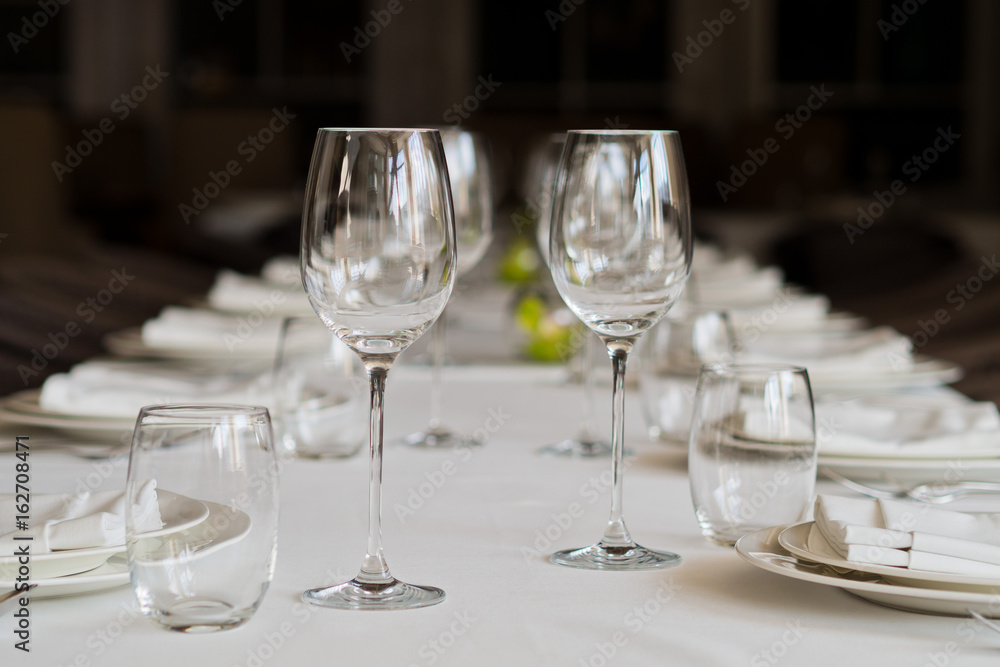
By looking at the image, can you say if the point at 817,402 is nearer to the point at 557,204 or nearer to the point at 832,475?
the point at 832,475

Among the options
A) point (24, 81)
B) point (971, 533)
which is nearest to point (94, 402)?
point (971, 533)

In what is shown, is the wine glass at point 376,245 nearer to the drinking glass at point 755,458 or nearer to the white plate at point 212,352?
the drinking glass at point 755,458

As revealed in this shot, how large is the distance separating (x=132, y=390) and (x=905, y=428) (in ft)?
2.25

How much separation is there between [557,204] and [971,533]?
12.5 inches

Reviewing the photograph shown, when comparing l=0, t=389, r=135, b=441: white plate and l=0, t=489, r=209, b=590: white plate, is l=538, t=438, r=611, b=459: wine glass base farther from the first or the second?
l=0, t=489, r=209, b=590: white plate

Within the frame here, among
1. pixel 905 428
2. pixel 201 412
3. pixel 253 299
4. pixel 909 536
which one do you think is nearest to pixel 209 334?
pixel 253 299

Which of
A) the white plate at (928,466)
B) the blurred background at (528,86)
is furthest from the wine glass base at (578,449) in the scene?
the blurred background at (528,86)

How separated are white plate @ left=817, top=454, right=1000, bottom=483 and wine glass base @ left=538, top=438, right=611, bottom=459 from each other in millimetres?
215

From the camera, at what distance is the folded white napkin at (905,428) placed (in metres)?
1.00

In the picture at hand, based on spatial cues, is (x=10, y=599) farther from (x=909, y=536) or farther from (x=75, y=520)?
(x=909, y=536)

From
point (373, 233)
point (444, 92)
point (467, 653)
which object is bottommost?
point (467, 653)

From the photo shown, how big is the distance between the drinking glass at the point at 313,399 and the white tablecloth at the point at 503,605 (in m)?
0.05

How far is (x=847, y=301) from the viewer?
9.19 feet

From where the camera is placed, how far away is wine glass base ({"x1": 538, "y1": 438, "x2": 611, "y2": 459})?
113 centimetres
